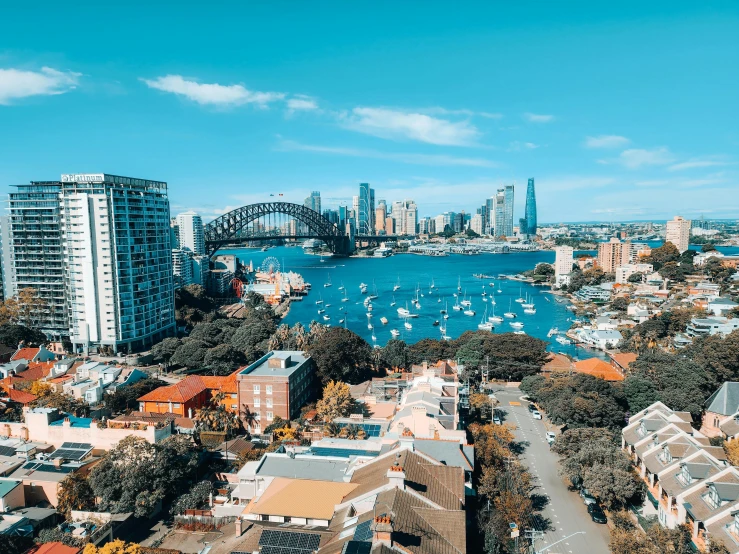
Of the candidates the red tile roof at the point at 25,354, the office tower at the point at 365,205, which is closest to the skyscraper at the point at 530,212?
the office tower at the point at 365,205

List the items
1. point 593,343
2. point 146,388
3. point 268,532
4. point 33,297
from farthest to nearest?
point 593,343 < point 33,297 < point 146,388 < point 268,532

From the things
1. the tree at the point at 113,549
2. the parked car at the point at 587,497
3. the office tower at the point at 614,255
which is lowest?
the parked car at the point at 587,497

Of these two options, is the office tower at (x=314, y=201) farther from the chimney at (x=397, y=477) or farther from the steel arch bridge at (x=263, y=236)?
→ the chimney at (x=397, y=477)

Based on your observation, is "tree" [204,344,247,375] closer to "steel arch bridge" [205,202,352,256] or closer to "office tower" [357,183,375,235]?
"steel arch bridge" [205,202,352,256]

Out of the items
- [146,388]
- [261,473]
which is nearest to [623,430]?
[261,473]

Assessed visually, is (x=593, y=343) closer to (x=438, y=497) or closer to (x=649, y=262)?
(x=438, y=497)

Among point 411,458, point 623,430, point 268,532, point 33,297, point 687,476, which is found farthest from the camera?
point 33,297
